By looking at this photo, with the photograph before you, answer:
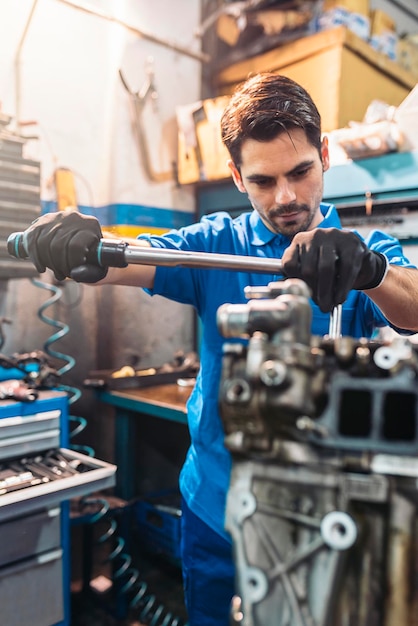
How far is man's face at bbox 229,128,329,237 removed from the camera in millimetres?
1027

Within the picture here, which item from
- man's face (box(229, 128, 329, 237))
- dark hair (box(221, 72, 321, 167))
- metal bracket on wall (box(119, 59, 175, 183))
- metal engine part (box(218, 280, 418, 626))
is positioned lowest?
metal engine part (box(218, 280, 418, 626))

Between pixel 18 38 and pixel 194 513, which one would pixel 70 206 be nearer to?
pixel 18 38

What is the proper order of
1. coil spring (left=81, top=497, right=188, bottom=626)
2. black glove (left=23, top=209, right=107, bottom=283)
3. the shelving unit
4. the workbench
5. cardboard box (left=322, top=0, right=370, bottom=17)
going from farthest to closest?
cardboard box (left=322, top=0, right=370, bottom=17), the workbench, coil spring (left=81, top=497, right=188, bottom=626), the shelving unit, black glove (left=23, top=209, right=107, bottom=283)

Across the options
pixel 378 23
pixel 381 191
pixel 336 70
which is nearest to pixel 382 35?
pixel 378 23

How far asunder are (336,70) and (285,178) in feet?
4.74

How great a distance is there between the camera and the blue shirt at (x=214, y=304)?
103 centimetres

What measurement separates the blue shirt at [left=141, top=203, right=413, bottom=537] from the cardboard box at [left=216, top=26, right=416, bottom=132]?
1.25m

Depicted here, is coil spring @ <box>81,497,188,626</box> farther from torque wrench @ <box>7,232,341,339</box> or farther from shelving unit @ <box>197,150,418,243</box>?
shelving unit @ <box>197,150,418,243</box>

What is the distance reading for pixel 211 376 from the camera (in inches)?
41.3

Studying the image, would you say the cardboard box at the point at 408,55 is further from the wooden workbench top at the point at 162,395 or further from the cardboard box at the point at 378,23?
the wooden workbench top at the point at 162,395

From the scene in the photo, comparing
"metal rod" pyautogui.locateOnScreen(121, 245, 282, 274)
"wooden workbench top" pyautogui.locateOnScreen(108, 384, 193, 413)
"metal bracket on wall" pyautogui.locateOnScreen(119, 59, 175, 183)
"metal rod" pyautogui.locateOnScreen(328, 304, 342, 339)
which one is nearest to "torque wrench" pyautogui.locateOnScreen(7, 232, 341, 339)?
"metal rod" pyautogui.locateOnScreen(121, 245, 282, 274)

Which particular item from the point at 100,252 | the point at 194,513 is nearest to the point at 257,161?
the point at 100,252

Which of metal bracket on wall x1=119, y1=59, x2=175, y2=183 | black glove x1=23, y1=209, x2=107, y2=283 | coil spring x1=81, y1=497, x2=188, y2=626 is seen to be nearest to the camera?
black glove x1=23, y1=209, x2=107, y2=283

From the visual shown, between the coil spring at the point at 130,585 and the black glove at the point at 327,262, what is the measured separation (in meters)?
1.47
